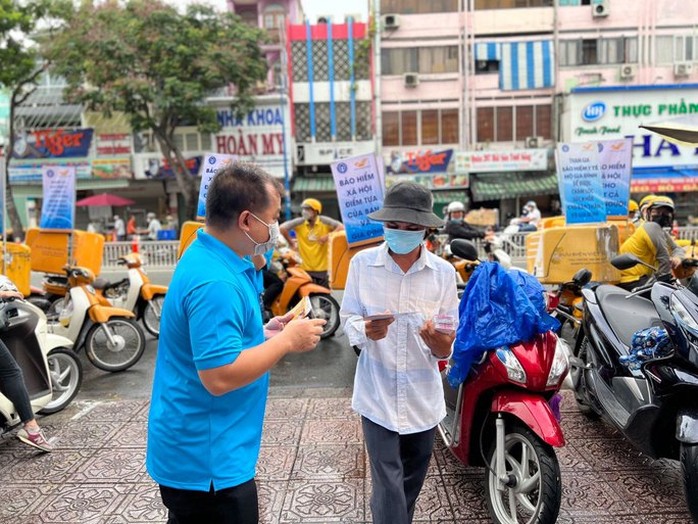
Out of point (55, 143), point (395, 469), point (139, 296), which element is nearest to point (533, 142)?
point (139, 296)

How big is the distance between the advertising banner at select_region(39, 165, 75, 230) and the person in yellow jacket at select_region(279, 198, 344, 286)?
106 inches

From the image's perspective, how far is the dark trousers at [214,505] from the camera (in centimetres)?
178

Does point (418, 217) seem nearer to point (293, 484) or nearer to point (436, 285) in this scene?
point (436, 285)

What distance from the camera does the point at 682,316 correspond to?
2.52 m

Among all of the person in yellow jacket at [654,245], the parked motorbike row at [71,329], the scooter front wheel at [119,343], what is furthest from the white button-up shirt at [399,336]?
the scooter front wheel at [119,343]

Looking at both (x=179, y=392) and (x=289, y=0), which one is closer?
(x=179, y=392)

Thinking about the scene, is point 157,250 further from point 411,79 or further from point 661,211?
point 411,79

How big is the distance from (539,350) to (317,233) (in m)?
5.19

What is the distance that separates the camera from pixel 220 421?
1.75 metres

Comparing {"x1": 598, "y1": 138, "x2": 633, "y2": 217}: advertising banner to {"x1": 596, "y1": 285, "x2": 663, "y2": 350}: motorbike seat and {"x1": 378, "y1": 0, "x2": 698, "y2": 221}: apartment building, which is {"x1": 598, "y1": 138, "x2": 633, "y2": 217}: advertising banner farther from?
{"x1": 378, "y1": 0, "x2": 698, "y2": 221}: apartment building

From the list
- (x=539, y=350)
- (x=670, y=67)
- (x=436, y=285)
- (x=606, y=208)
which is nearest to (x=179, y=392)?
(x=436, y=285)

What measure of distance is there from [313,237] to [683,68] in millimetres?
21327

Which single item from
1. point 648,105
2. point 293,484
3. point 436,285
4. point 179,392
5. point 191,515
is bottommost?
point 293,484

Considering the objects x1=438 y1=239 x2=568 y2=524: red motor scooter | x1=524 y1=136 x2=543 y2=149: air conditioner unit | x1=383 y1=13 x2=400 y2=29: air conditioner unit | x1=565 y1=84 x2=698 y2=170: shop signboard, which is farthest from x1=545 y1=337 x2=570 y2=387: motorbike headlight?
x1=383 y1=13 x2=400 y2=29: air conditioner unit
